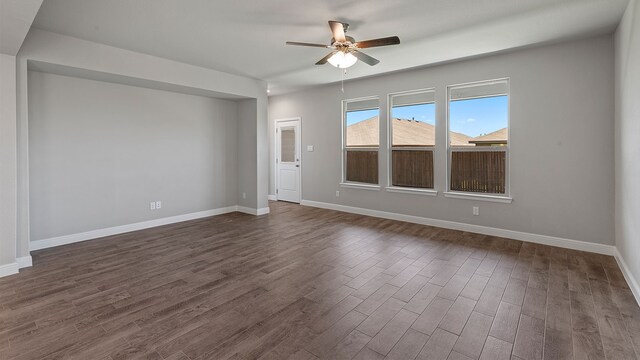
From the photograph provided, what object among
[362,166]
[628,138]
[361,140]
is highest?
[361,140]

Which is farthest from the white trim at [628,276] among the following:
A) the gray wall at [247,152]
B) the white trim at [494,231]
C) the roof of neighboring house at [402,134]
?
the gray wall at [247,152]

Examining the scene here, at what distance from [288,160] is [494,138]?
463 centimetres

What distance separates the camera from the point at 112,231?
4855 mm

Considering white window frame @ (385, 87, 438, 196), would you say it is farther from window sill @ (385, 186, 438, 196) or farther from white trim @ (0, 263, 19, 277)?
white trim @ (0, 263, 19, 277)

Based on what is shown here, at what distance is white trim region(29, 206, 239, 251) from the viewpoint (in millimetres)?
4184

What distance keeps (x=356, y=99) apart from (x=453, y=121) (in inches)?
79.5

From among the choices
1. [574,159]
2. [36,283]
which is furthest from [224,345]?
[574,159]

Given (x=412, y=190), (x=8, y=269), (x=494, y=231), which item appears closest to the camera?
(x=8, y=269)

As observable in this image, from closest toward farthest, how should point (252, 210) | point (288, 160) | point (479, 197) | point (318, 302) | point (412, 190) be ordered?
point (318, 302), point (479, 197), point (412, 190), point (252, 210), point (288, 160)

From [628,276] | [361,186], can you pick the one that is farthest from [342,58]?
[628,276]

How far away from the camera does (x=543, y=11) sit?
3154mm

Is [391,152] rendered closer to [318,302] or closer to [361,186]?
[361,186]

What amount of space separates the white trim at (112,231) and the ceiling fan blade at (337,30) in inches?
170

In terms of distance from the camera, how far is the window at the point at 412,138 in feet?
17.9
